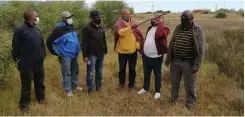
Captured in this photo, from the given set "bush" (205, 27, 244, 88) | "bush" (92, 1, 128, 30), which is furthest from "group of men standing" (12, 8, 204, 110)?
"bush" (92, 1, 128, 30)

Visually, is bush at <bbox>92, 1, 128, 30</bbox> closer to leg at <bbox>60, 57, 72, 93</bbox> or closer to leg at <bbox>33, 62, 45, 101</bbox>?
leg at <bbox>60, 57, 72, 93</bbox>

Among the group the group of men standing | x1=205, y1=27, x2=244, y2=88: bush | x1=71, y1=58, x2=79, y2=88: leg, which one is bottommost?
x1=205, y1=27, x2=244, y2=88: bush

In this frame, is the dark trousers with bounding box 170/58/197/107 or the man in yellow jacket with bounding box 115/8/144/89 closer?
the dark trousers with bounding box 170/58/197/107

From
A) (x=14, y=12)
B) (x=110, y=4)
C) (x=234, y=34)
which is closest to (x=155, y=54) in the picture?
(x=234, y=34)

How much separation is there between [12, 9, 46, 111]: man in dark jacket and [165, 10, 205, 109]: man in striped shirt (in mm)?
2323

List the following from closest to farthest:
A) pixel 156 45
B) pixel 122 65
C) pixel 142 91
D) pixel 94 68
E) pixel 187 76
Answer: pixel 187 76, pixel 156 45, pixel 94 68, pixel 142 91, pixel 122 65

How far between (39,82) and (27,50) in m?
0.80

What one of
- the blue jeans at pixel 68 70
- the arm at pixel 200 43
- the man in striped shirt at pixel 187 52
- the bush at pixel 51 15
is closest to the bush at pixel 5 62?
the blue jeans at pixel 68 70

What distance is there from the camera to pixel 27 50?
5.73 metres

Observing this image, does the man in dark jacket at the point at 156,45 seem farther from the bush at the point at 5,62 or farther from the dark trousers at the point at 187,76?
the bush at the point at 5,62

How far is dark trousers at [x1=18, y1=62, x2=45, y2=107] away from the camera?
19.1 ft

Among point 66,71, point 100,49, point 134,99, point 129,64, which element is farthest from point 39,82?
point 129,64

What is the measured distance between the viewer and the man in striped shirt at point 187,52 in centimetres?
564

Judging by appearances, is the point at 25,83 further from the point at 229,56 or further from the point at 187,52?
the point at 229,56
